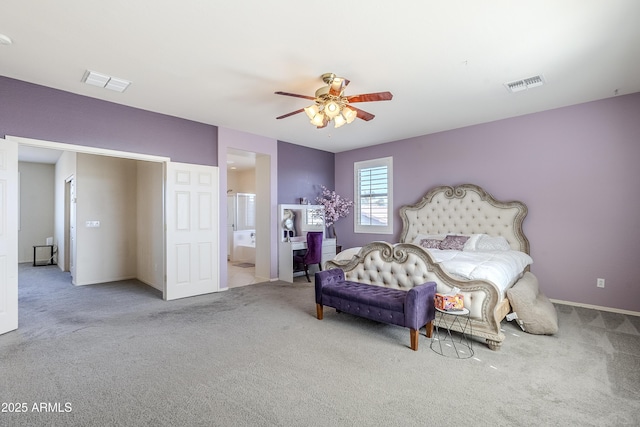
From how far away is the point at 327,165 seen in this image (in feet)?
23.5

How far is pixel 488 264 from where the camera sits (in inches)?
134

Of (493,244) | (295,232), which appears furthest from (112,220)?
(493,244)

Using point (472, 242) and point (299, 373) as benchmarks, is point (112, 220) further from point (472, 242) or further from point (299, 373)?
point (472, 242)

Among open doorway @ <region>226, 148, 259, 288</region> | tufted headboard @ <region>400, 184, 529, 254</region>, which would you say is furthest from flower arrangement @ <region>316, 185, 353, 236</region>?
open doorway @ <region>226, 148, 259, 288</region>

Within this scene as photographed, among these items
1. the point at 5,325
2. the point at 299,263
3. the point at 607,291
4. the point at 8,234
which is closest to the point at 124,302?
the point at 5,325

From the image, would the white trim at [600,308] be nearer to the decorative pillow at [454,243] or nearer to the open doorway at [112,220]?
the decorative pillow at [454,243]

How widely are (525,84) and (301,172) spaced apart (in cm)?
412

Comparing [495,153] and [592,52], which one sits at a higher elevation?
[592,52]

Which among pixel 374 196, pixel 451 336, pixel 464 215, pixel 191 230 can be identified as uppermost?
pixel 374 196

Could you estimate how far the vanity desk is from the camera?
19.2 feet

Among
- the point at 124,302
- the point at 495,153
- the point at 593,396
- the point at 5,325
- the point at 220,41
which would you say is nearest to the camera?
the point at 593,396

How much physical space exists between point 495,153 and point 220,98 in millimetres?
4245

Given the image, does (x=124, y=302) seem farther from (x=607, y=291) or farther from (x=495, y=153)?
(x=607, y=291)

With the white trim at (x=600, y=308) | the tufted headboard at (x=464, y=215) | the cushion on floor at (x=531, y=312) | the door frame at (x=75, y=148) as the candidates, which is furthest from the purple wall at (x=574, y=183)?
the door frame at (x=75, y=148)
